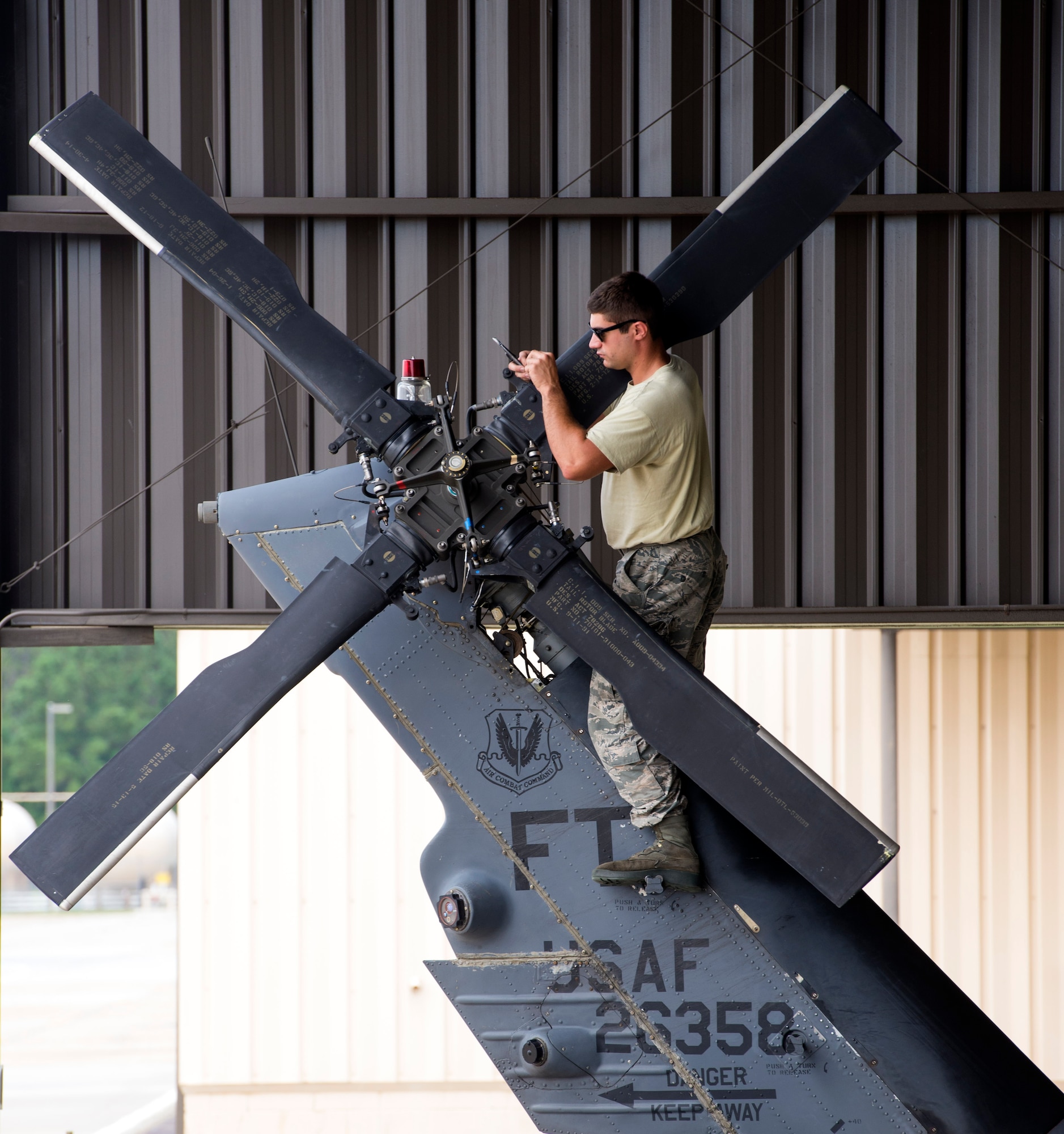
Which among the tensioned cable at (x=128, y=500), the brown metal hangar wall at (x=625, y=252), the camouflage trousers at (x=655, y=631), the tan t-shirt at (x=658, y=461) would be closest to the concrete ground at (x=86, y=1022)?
the tensioned cable at (x=128, y=500)

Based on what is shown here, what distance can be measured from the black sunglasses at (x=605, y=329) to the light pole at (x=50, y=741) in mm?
35554

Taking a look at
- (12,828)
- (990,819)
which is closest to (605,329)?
(990,819)

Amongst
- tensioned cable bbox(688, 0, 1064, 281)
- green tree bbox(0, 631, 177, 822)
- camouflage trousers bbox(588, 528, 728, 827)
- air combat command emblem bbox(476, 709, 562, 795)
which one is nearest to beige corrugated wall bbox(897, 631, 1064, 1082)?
tensioned cable bbox(688, 0, 1064, 281)

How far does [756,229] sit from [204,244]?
4.92 ft

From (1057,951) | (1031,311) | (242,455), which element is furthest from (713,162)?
(1057,951)

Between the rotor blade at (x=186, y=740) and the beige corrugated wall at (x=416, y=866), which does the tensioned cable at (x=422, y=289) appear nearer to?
the beige corrugated wall at (x=416, y=866)

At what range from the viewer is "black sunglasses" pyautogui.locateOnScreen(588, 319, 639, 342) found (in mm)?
2826

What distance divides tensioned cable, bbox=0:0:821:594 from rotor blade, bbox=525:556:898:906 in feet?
14.2

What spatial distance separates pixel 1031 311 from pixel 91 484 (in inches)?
249

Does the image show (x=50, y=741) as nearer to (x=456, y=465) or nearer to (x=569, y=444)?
(x=456, y=465)

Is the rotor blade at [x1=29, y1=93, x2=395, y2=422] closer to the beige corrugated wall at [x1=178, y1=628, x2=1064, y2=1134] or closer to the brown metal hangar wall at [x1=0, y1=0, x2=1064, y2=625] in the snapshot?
the brown metal hangar wall at [x1=0, y1=0, x2=1064, y2=625]

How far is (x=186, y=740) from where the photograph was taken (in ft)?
8.61

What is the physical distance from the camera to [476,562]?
2.92 m

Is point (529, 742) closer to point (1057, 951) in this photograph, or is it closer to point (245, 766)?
point (245, 766)
